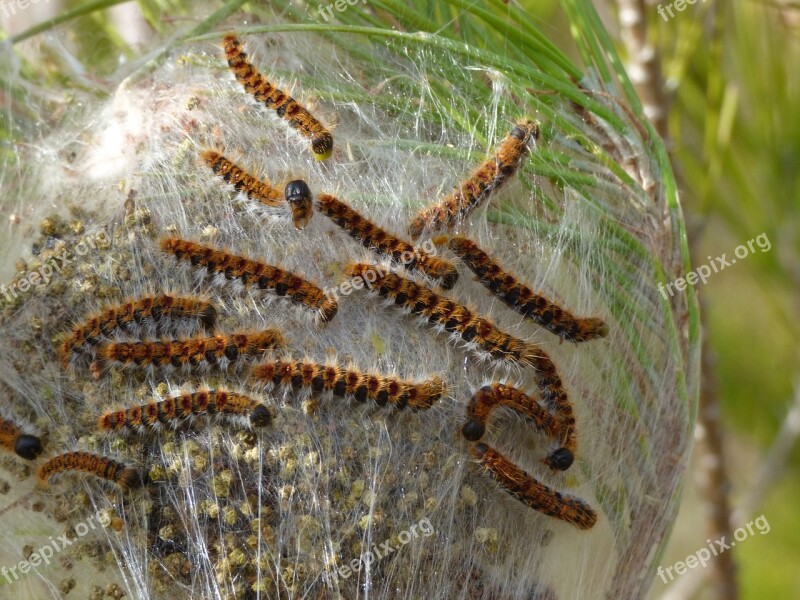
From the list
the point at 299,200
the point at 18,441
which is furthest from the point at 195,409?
the point at 299,200

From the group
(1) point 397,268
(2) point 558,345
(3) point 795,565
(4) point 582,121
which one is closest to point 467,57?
(4) point 582,121

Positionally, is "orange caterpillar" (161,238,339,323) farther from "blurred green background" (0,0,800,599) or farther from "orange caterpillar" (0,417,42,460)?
"blurred green background" (0,0,800,599)

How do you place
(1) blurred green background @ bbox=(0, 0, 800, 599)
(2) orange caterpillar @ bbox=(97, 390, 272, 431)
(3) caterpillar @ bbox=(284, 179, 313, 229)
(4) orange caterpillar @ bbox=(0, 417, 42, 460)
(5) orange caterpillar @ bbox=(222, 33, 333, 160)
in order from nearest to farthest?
(2) orange caterpillar @ bbox=(97, 390, 272, 431)
(4) orange caterpillar @ bbox=(0, 417, 42, 460)
(3) caterpillar @ bbox=(284, 179, 313, 229)
(5) orange caterpillar @ bbox=(222, 33, 333, 160)
(1) blurred green background @ bbox=(0, 0, 800, 599)

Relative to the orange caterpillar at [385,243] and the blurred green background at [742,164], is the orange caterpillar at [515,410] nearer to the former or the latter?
the orange caterpillar at [385,243]

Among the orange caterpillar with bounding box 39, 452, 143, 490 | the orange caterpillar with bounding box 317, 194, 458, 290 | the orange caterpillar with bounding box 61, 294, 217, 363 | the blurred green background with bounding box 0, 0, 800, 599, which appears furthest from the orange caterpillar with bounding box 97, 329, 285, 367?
the blurred green background with bounding box 0, 0, 800, 599

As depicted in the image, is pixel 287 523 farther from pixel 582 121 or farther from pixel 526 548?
pixel 582 121

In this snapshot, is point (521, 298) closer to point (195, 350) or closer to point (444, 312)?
point (444, 312)

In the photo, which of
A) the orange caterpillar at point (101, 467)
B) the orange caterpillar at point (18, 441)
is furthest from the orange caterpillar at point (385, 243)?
the orange caterpillar at point (18, 441)
